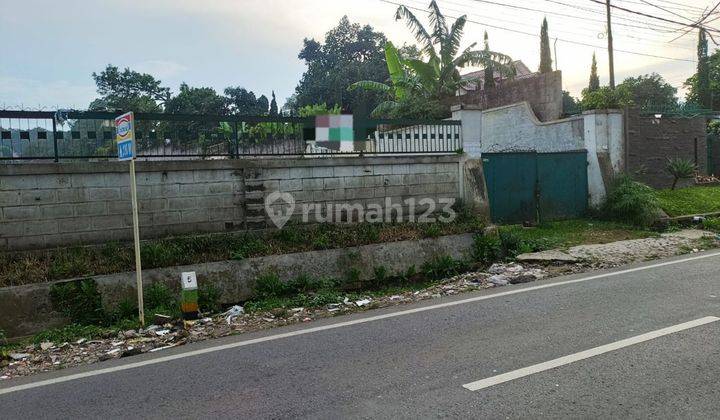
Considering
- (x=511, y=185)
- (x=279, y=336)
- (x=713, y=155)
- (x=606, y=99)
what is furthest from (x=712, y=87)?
(x=279, y=336)

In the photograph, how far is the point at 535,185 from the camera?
39.6 feet

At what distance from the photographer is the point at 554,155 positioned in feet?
40.8

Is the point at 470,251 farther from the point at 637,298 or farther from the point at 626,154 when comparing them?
the point at 626,154

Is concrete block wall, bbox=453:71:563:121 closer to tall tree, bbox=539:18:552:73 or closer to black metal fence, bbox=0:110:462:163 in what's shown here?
black metal fence, bbox=0:110:462:163

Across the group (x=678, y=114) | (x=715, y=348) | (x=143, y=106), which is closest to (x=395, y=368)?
(x=715, y=348)

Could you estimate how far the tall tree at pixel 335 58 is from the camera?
51.6m

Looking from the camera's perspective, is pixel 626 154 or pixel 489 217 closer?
pixel 489 217

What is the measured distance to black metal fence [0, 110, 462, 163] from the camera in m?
6.89

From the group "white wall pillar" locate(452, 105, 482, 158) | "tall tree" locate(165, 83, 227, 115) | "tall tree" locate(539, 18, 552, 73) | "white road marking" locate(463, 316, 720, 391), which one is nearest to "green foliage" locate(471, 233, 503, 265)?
"white wall pillar" locate(452, 105, 482, 158)

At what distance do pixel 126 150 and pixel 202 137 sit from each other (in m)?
2.13

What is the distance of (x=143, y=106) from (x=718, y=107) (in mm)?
48700

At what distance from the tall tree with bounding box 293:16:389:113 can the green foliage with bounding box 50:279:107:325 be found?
150 ft

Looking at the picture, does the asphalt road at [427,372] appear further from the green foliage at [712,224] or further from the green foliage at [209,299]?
the green foliage at [712,224]

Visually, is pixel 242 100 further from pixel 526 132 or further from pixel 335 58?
pixel 526 132
